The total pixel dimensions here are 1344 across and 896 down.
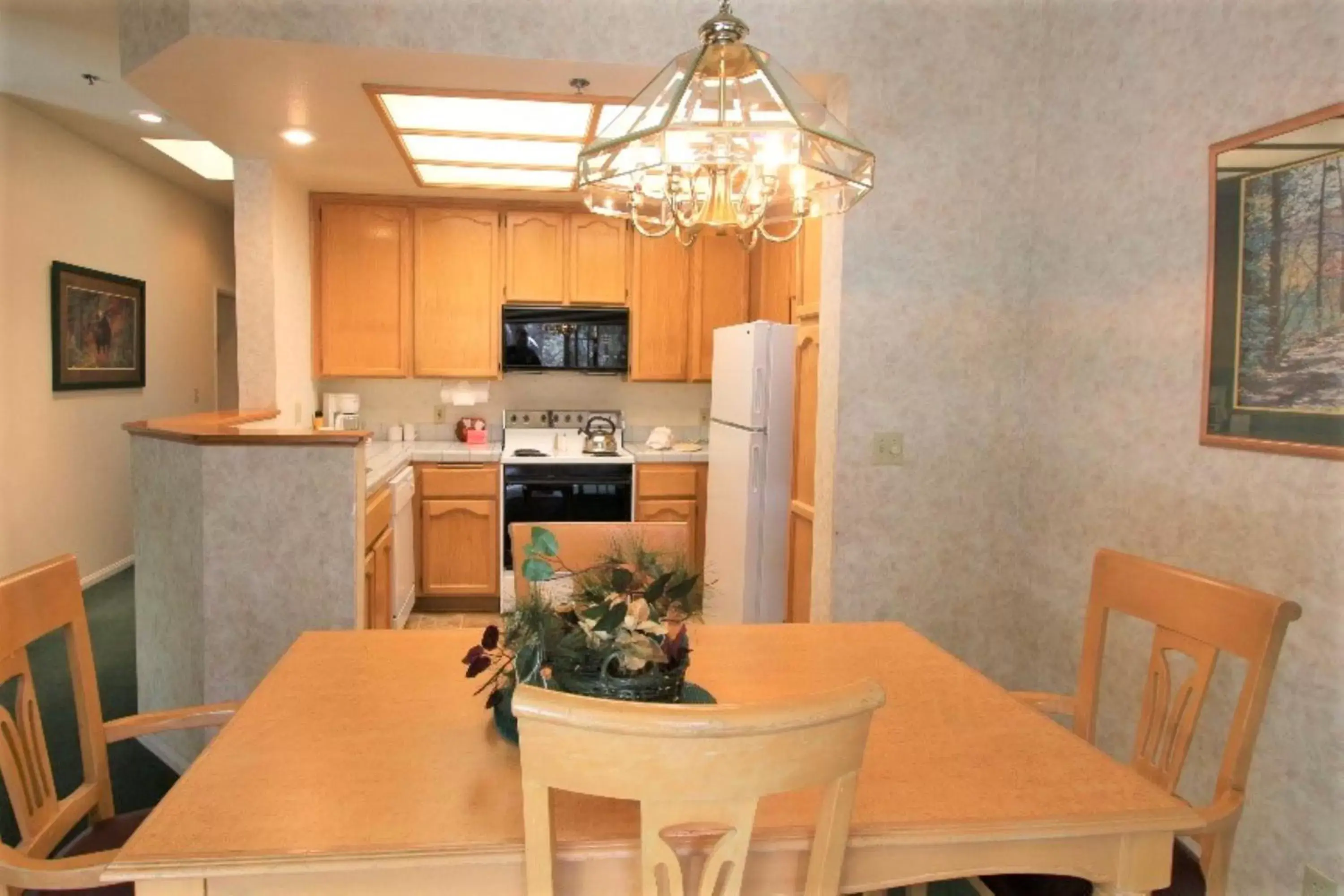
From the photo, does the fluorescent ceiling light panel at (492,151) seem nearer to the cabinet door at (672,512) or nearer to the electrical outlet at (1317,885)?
the cabinet door at (672,512)

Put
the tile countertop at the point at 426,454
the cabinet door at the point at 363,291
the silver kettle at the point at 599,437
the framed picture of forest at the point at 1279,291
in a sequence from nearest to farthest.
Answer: the framed picture of forest at the point at 1279,291, the tile countertop at the point at 426,454, the cabinet door at the point at 363,291, the silver kettle at the point at 599,437

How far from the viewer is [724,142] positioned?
1.49 meters

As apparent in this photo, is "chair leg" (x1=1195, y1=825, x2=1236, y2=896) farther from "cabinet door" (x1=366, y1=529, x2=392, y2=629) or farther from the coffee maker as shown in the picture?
the coffee maker

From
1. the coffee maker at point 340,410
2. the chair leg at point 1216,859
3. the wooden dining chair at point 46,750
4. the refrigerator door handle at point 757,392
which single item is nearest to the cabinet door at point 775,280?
the refrigerator door handle at point 757,392

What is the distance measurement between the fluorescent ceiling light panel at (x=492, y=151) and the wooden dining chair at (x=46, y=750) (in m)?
2.28

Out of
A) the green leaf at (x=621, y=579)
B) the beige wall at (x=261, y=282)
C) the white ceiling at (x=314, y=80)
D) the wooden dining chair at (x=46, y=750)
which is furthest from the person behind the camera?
the beige wall at (x=261, y=282)

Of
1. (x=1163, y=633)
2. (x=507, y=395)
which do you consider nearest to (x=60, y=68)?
(x=507, y=395)

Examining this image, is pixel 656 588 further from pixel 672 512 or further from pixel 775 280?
pixel 672 512

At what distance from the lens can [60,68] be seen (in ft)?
11.4

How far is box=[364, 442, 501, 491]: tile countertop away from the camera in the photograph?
→ 12.9 feet

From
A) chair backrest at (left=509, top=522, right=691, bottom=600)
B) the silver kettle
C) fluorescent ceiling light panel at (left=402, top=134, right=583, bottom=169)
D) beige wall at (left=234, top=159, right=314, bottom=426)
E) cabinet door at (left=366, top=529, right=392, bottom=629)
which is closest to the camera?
chair backrest at (left=509, top=522, right=691, bottom=600)

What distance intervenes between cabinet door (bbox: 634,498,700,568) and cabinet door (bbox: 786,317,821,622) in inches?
44.1

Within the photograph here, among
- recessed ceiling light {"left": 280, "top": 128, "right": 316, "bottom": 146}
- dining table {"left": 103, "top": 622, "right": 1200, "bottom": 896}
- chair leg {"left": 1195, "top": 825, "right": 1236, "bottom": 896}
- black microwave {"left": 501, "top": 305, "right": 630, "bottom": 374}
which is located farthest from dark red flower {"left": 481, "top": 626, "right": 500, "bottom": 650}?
black microwave {"left": 501, "top": 305, "right": 630, "bottom": 374}

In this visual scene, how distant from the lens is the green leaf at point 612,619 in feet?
3.73
